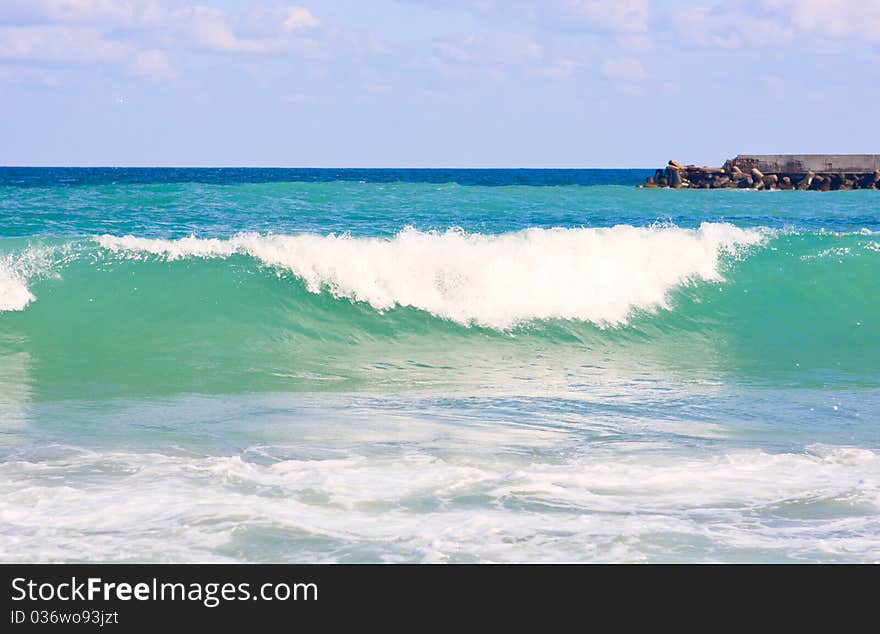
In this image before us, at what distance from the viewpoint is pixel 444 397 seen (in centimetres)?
817

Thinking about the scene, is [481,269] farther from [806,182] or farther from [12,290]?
[806,182]

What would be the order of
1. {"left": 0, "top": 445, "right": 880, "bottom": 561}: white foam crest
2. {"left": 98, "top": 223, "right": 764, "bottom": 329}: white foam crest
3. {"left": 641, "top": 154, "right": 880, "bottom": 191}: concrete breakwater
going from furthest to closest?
1. {"left": 641, "top": 154, "right": 880, "bottom": 191}: concrete breakwater
2. {"left": 98, "top": 223, "right": 764, "bottom": 329}: white foam crest
3. {"left": 0, "top": 445, "right": 880, "bottom": 561}: white foam crest

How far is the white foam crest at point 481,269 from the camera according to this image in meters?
12.3

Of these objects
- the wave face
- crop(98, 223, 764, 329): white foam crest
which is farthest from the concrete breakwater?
crop(98, 223, 764, 329): white foam crest

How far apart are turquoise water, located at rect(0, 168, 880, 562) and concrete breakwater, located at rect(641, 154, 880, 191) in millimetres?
45070

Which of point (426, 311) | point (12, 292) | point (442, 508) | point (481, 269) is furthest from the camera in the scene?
point (481, 269)

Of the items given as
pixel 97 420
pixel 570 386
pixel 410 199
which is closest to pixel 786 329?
pixel 570 386

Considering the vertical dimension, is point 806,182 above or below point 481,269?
above

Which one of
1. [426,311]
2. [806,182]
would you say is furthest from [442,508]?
[806,182]

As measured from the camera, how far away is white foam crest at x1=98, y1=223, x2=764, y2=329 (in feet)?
40.3

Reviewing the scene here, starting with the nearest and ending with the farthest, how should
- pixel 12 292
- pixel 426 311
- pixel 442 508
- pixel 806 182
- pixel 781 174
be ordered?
pixel 442 508, pixel 12 292, pixel 426 311, pixel 806 182, pixel 781 174

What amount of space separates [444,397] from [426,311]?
3.84 meters

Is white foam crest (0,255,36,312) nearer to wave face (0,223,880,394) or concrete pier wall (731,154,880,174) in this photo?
wave face (0,223,880,394)

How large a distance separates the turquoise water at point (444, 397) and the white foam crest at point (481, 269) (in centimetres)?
4
